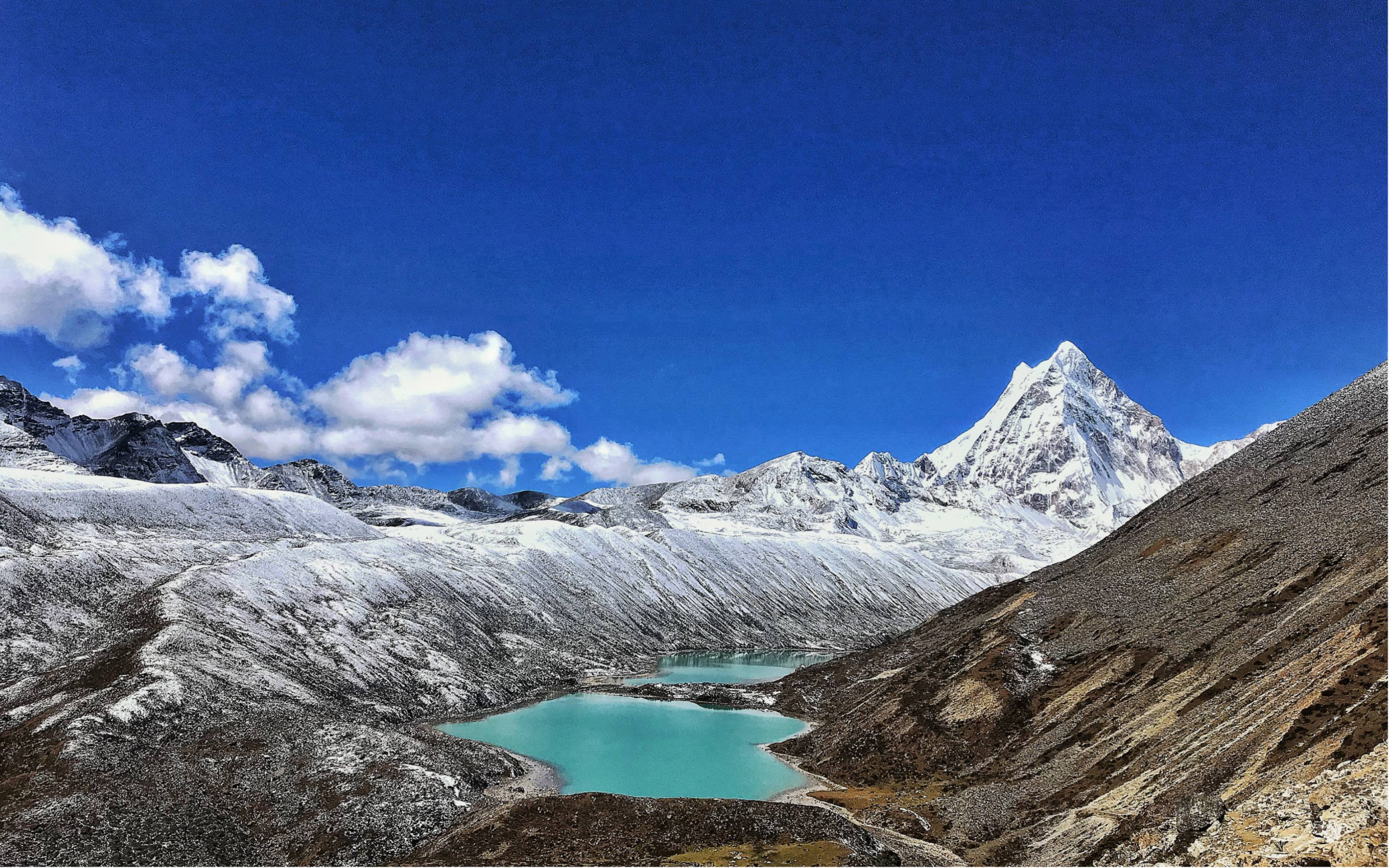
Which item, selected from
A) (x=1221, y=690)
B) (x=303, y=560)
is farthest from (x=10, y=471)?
(x=1221, y=690)

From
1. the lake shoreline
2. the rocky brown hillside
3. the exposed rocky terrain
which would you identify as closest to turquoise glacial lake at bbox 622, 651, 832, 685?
the lake shoreline

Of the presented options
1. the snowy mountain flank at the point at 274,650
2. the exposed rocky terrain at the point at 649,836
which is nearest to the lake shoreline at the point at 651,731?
the snowy mountain flank at the point at 274,650

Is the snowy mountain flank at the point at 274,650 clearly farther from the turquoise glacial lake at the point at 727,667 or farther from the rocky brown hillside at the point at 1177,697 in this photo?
the rocky brown hillside at the point at 1177,697

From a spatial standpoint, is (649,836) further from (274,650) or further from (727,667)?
(727,667)

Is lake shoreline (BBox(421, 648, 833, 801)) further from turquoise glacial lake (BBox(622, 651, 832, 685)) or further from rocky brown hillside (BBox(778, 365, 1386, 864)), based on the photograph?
rocky brown hillside (BBox(778, 365, 1386, 864))

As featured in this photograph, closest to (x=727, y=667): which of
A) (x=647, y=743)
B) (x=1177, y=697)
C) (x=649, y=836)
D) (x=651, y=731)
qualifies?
(x=651, y=731)

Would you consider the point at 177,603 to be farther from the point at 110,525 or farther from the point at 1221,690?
the point at 1221,690
